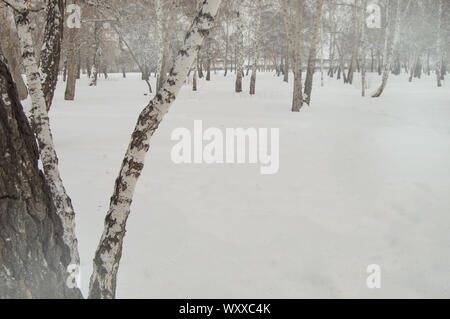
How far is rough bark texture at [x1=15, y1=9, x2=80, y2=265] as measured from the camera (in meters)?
2.13

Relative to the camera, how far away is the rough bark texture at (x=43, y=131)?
2.13 metres

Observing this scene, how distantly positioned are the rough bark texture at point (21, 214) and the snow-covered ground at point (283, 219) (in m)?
1.25

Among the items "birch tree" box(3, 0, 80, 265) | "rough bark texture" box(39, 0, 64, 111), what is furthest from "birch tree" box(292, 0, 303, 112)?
"birch tree" box(3, 0, 80, 265)

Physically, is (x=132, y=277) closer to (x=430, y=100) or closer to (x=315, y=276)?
(x=315, y=276)

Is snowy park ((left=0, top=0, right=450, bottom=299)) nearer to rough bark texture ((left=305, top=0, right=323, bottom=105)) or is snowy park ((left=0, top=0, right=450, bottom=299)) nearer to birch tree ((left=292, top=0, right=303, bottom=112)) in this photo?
birch tree ((left=292, top=0, right=303, bottom=112))

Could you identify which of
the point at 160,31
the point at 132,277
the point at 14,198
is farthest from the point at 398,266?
the point at 160,31

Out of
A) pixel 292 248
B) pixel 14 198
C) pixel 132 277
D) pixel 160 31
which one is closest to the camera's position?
pixel 14 198

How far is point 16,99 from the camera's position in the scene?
1822mm

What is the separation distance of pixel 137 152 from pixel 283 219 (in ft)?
8.38

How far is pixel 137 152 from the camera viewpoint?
2.21 m

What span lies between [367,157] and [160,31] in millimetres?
11690

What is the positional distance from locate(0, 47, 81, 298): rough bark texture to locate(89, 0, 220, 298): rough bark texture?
0.33 m

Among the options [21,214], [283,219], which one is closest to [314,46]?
[283,219]
